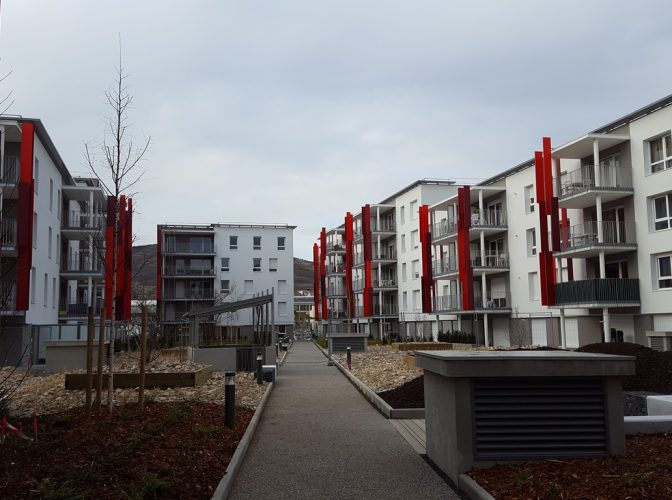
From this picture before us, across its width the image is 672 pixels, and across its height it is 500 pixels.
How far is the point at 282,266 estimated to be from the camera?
7931cm

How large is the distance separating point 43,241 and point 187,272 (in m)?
37.3

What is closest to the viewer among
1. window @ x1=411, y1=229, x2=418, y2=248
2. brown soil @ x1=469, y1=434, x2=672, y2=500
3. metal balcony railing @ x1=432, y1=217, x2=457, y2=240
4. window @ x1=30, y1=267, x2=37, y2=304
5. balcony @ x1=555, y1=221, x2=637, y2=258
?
brown soil @ x1=469, y1=434, x2=672, y2=500

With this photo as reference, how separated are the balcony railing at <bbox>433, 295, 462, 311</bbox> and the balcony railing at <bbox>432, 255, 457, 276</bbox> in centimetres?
182

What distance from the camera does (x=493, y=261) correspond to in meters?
43.6

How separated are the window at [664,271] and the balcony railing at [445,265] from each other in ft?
60.1

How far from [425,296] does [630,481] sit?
4336 centimetres

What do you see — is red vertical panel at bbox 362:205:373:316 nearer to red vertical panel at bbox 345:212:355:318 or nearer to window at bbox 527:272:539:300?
red vertical panel at bbox 345:212:355:318

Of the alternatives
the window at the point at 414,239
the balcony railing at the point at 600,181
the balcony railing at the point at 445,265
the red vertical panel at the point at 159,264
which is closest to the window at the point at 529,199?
the balcony railing at the point at 600,181

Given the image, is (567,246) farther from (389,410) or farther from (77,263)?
(77,263)

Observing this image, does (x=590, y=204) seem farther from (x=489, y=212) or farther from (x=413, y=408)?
(x=413, y=408)

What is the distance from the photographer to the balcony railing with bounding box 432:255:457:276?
1832 inches

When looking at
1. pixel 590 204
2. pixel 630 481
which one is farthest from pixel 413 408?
pixel 590 204

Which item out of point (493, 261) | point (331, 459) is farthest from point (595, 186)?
point (331, 459)

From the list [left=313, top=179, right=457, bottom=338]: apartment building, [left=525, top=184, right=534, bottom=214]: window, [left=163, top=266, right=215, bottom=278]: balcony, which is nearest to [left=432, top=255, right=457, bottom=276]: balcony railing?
[left=313, top=179, right=457, bottom=338]: apartment building
